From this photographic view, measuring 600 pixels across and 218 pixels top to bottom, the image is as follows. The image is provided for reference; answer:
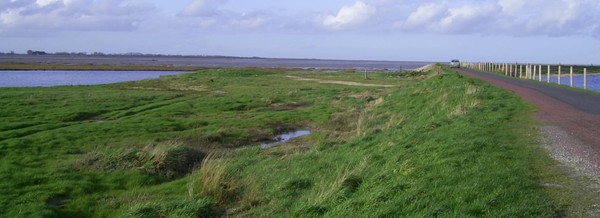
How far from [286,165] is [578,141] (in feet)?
22.0

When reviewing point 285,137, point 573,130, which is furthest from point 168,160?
point 573,130

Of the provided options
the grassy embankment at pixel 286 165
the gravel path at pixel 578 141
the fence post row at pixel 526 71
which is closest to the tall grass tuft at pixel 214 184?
the grassy embankment at pixel 286 165

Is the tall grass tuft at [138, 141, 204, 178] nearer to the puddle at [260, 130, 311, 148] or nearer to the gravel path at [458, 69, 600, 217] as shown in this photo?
the puddle at [260, 130, 311, 148]

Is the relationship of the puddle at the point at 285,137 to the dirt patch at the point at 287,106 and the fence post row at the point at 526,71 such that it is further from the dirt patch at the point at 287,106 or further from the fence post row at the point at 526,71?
the fence post row at the point at 526,71

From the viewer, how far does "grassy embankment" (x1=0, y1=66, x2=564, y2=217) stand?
30.7 ft

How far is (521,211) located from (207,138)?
1740cm

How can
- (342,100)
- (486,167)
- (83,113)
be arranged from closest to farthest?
(486,167), (83,113), (342,100)

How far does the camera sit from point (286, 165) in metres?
15.8

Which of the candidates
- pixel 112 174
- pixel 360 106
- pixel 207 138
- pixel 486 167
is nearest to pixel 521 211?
pixel 486 167

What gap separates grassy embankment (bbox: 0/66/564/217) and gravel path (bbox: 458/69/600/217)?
36cm

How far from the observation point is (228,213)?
41.3 ft

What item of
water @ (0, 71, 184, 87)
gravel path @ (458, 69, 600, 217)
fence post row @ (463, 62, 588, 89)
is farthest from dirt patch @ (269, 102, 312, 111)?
water @ (0, 71, 184, 87)

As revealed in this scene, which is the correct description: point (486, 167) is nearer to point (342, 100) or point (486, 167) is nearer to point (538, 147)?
point (538, 147)

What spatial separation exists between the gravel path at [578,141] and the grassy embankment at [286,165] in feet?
1.20
